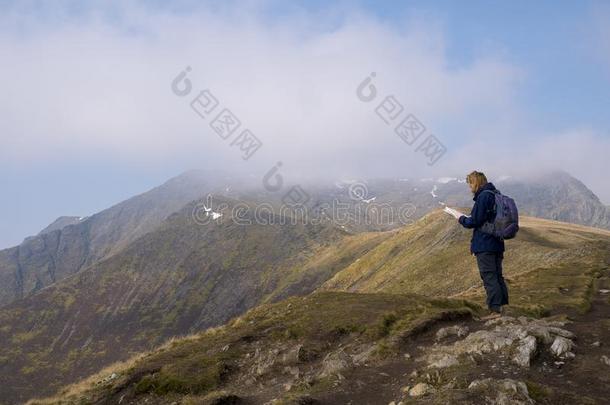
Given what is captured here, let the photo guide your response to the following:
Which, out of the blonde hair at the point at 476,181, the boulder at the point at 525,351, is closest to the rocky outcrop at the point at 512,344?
the boulder at the point at 525,351

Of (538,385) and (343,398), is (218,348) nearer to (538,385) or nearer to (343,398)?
(343,398)

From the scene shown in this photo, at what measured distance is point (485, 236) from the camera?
1592 centimetres

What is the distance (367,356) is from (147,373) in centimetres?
905

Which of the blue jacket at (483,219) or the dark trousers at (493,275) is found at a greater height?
the blue jacket at (483,219)

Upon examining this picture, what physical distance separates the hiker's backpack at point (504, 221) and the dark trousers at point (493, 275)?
0.79 metres

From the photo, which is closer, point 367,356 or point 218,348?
point 367,356

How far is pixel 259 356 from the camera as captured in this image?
64.3 feet

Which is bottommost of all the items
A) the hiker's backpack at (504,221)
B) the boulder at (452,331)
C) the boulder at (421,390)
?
the boulder at (452,331)

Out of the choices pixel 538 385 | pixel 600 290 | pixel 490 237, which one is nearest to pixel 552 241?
pixel 600 290

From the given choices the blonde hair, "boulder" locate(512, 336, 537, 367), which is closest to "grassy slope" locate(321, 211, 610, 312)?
the blonde hair

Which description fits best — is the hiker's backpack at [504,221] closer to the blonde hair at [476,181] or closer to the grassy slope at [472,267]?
the blonde hair at [476,181]

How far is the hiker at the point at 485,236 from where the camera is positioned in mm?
15727

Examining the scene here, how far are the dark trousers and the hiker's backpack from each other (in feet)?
2.58

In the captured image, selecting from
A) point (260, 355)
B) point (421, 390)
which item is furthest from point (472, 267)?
point (421, 390)
